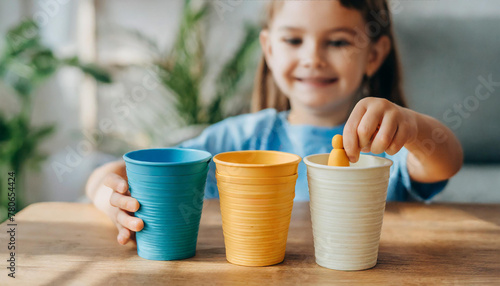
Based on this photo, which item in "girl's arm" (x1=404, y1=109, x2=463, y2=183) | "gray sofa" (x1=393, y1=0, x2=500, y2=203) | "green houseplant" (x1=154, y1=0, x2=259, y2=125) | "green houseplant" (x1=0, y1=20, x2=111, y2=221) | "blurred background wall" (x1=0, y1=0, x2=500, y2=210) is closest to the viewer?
"girl's arm" (x1=404, y1=109, x2=463, y2=183)

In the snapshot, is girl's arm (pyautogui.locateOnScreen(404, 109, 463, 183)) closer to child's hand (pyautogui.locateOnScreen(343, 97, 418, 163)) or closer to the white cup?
child's hand (pyautogui.locateOnScreen(343, 97, 418, 163))

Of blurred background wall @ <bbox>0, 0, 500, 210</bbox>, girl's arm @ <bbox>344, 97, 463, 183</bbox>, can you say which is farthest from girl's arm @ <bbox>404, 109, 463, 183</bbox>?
blurred background wall @ <bbox>0, 0, 500, 210</bbox>

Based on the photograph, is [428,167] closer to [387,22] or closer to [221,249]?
[221,249]

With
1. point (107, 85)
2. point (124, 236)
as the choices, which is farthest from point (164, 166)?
point (107, 85)

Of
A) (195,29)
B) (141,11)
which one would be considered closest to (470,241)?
(195,29)

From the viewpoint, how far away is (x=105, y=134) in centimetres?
298

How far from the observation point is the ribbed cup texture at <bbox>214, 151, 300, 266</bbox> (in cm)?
64

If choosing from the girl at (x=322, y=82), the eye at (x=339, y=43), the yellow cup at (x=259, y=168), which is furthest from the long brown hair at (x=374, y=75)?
the yellow cup at (x=259, y=168)

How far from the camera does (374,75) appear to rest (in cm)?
173

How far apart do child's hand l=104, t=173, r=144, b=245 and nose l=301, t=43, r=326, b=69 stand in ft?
2.76

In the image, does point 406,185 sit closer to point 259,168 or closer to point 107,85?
point 259,168

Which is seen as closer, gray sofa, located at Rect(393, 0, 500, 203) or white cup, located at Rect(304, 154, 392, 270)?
white cup, located at Rect(304, 154, 392, 270)

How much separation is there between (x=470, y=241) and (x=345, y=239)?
0.28 metres

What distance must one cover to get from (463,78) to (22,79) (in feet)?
7.27
